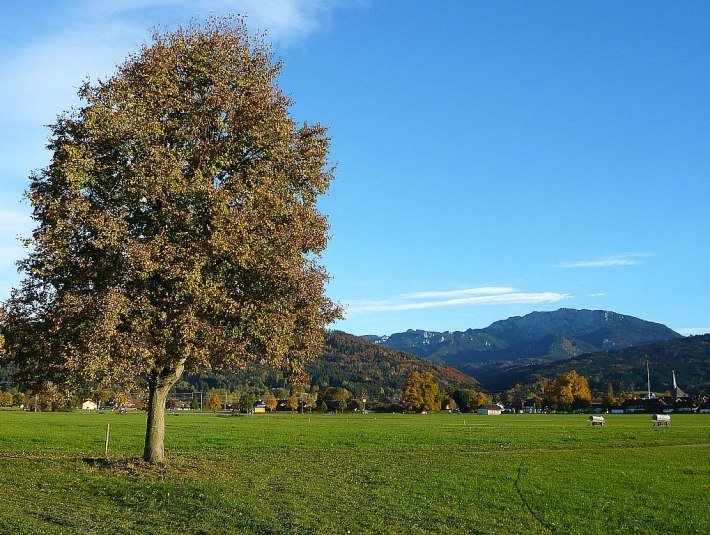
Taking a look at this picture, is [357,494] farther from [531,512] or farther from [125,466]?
[125,466]

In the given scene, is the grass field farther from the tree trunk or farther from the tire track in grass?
the tree trunk

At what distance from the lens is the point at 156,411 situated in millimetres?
30328

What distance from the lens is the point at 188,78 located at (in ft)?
95.6

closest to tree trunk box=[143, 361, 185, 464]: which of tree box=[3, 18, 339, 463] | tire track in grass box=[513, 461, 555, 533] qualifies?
tree box=[3, 18, 339, 463]

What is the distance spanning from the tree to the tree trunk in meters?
0.07

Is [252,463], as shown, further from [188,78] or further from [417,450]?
[188,78]

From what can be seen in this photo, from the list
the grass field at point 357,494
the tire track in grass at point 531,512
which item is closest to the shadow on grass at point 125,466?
the grass field at point 357,494

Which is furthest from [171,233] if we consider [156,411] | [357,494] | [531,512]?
[531,512]

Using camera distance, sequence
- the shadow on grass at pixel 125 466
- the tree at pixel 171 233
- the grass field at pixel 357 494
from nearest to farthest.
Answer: the grass field at pixel 357 494 < the tree at pixel 171 233 < the shadow on grass at pixel 125 466

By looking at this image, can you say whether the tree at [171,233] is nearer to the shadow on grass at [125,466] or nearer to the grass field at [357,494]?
the shadow on grass at [125,466]

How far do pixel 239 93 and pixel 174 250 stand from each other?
27.4 feet

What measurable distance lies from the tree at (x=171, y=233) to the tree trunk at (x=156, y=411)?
68 millimetres

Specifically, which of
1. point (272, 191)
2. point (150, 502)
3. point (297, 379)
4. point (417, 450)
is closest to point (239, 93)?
point (272, 191)

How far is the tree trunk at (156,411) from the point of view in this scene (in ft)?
99.2
